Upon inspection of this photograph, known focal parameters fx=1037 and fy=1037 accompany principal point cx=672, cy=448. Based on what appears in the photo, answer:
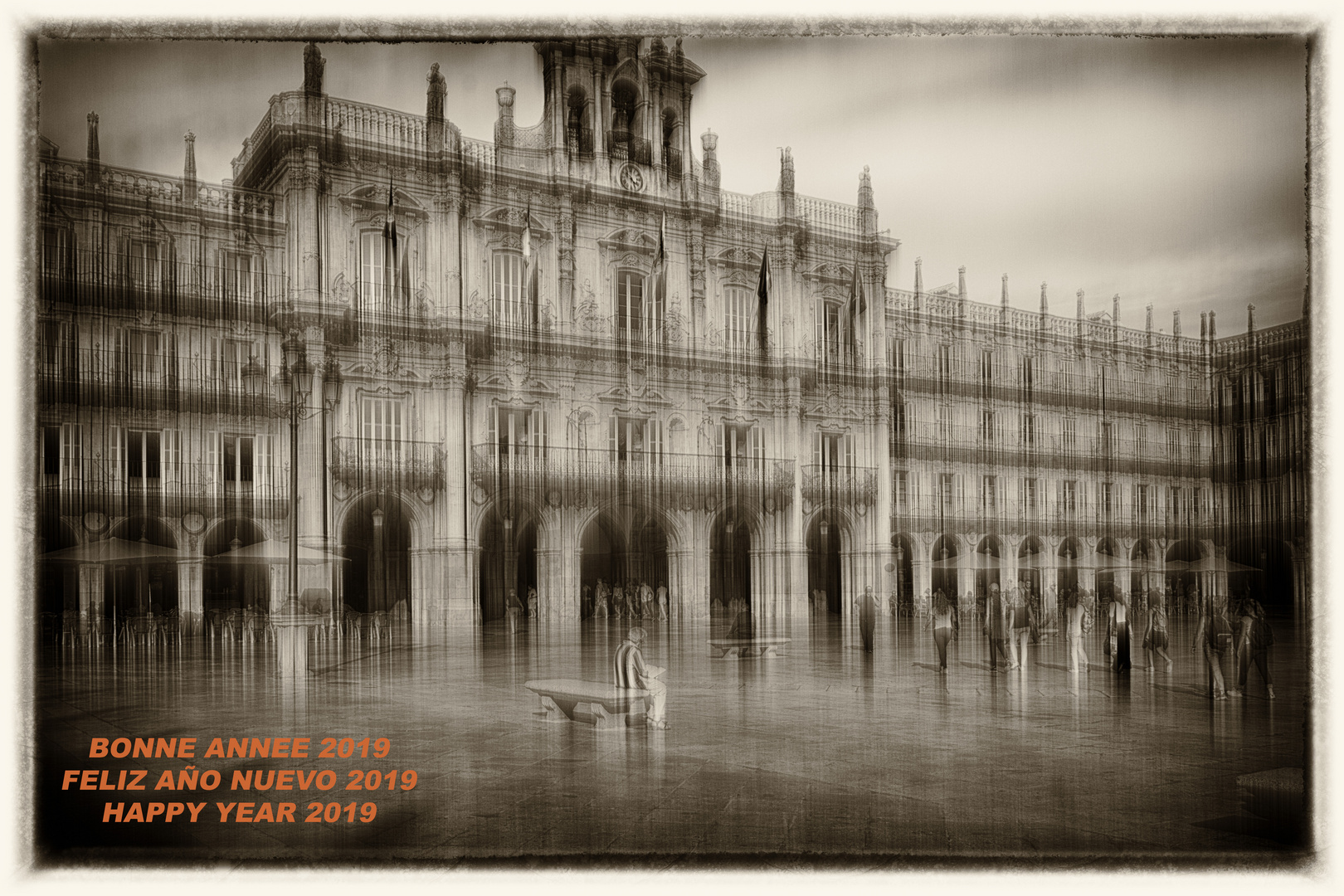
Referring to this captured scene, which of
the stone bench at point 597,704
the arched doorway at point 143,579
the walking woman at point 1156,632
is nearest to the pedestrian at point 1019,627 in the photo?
the walking woman at point 1156,632

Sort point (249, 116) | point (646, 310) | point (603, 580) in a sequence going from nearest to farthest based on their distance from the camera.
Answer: point (249, 116) < point (603, 580) < point (646, 310)

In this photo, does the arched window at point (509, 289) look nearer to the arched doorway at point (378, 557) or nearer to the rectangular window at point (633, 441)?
the rectangular window at point (633, 441)

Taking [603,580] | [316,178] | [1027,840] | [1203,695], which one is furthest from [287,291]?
[1203,695]

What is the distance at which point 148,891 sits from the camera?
6836 millimetres

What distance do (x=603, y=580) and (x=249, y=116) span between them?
4.93 metres

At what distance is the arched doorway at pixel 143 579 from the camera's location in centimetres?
786

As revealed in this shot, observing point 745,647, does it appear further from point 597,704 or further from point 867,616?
point 597,704

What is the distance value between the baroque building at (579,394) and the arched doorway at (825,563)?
0.03 meters

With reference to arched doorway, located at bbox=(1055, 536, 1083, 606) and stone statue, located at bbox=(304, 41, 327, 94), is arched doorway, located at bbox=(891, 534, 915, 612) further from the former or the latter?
stone statue, located at bbox=(304, 41, 327, 94)

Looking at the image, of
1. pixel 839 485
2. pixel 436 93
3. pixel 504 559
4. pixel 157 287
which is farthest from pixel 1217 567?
pixel 157 287

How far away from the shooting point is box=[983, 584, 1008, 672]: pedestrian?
32.4 feet

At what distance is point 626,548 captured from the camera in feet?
32.9

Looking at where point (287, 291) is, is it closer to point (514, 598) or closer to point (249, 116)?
point (249, 116)

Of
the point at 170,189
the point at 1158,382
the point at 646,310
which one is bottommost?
the point at 1158,382
